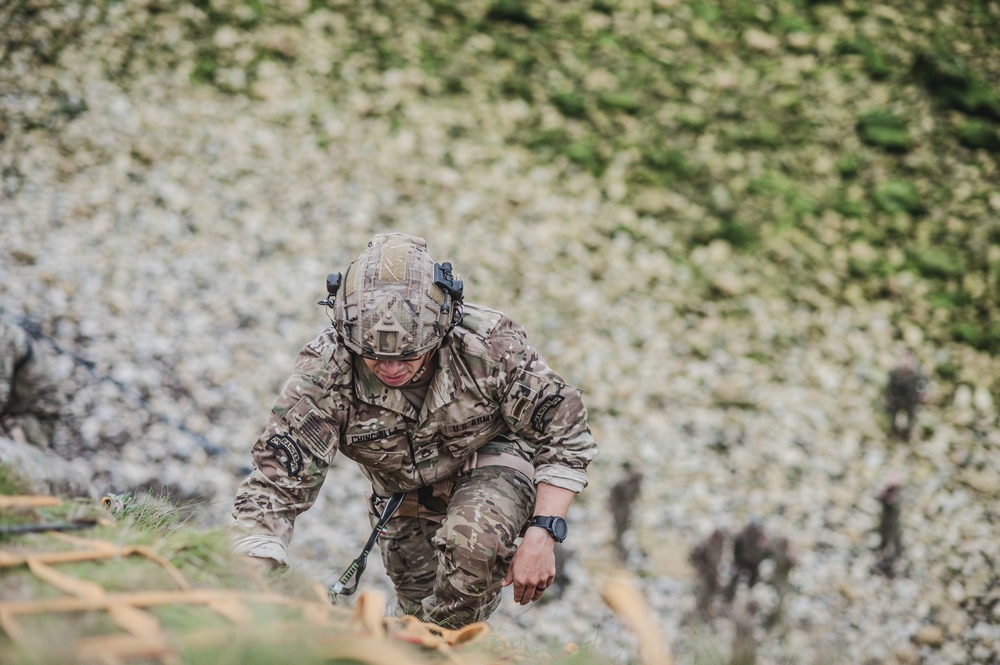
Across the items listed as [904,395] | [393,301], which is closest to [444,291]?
[393,301]

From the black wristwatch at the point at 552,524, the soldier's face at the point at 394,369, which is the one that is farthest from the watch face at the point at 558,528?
the soldier's face at the point at 394,369

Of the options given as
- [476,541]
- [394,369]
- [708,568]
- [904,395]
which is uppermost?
[394,369]

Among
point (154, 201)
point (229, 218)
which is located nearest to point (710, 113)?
point (229, 218)

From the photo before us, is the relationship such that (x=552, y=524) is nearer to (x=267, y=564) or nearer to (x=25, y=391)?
(x=267, y=564)

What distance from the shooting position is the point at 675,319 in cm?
821

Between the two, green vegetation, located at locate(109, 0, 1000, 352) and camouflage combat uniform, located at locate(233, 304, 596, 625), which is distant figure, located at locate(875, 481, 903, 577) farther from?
camouflage combat uniform, located at locate(233, 304, 596, 625)

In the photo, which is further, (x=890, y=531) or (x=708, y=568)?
(x=890, y=531)

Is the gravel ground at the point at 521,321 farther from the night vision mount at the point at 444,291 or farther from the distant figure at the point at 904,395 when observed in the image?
the night vision mount at the point at 444,291

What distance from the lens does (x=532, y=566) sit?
3223 mm

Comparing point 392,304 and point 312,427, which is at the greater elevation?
point 392,304

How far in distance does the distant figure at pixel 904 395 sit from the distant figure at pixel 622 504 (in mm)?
2632

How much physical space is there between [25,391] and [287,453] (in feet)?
9.35

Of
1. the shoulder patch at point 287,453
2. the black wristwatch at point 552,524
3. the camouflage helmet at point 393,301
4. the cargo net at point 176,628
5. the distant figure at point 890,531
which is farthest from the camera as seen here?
the distant figure at point 890,531

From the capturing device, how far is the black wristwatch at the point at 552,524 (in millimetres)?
3303
